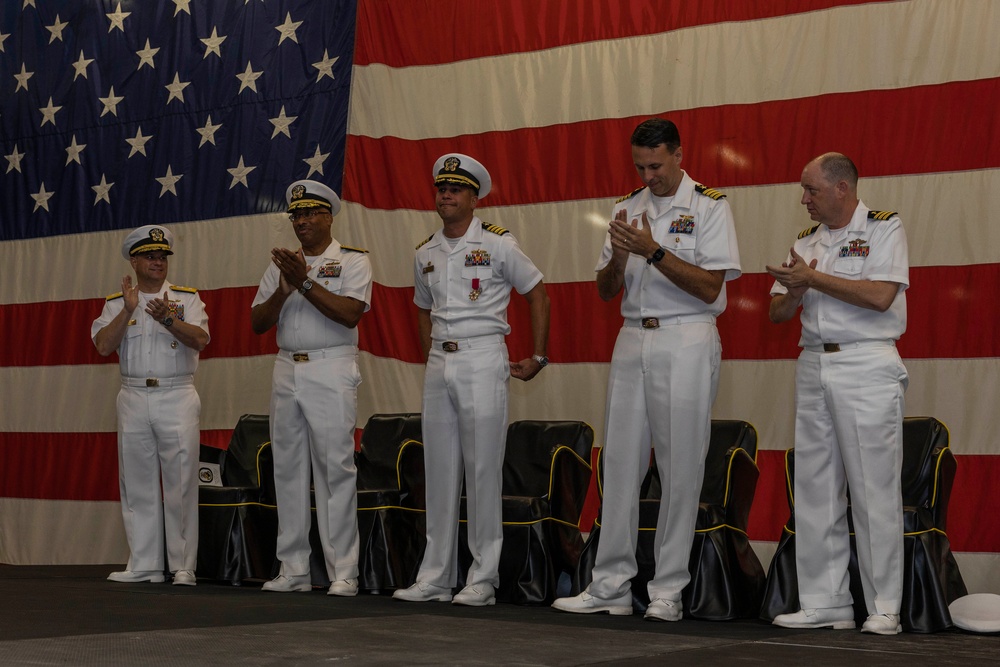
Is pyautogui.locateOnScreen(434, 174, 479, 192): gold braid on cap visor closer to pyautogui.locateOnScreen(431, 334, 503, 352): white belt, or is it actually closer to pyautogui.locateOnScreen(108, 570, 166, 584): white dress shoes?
pyautogui.locateOnScreen(431, 334, 503, 352): white belt

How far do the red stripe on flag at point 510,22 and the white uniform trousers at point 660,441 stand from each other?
6.66 feet

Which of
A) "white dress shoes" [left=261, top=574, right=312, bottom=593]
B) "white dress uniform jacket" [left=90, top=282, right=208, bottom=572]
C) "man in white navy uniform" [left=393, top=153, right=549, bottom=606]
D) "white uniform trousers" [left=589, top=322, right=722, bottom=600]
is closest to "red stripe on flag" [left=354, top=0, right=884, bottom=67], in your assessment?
"man in white navy uniform" [left=393, top=153, right=549, bottom=606]

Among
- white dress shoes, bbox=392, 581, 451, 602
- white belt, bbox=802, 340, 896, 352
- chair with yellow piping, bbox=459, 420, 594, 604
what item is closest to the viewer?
white belt, bbox=802, 340, 896, 352

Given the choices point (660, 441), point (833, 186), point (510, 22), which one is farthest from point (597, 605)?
point (510, 22)

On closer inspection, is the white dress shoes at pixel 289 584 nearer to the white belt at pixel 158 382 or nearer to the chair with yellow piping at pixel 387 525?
the chair with yellow piping at pixel 387 525

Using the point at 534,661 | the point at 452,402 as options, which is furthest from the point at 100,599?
the point at 534,661

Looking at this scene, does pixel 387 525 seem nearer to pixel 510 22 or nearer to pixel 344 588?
pixel 344 588

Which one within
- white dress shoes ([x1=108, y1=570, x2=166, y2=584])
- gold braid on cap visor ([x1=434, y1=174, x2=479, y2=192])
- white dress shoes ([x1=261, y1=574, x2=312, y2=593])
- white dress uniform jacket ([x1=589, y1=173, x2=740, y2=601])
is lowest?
white dress shoes ([x1=108, y1=570, x2=166, y2=584])

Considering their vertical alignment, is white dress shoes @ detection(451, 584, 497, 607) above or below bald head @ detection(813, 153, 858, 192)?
below

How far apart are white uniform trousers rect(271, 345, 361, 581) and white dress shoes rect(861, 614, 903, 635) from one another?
2.02 m

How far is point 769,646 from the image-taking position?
3.37 meters

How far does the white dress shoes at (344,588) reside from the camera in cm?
476

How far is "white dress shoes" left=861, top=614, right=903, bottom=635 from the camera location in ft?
12.2

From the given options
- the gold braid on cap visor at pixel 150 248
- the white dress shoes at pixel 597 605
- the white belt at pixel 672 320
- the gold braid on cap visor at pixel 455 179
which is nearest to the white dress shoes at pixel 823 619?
the white dress shoes at pixel 597 605
